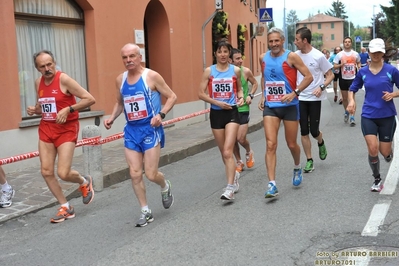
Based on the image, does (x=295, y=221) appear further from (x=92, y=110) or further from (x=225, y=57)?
(x=92, y=110)

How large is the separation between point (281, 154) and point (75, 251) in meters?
5.31

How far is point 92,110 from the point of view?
1070cm

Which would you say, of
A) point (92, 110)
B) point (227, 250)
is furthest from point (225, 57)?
point (92, 110)

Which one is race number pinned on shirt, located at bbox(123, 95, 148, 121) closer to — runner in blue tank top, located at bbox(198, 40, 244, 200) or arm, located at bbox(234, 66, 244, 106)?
runner in blue tank top, located at bbox(198, 40, 244, 200)

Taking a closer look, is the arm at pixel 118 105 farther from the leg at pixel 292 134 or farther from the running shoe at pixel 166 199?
the leg at pixel 292 134

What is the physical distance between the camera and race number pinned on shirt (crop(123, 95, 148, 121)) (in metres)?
5.59

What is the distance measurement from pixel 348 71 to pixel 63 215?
30.8 feet

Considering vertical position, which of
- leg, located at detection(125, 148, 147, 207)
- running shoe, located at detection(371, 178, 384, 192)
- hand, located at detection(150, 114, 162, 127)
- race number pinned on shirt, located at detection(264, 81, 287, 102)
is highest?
race number pinned on shirt, located at detection(264, 81, 287, 102)

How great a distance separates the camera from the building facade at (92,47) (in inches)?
339

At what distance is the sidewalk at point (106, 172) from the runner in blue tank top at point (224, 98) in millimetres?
2120

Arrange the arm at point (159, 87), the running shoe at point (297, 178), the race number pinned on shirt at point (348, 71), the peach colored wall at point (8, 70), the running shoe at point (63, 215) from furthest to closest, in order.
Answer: the race number pinned on shirt at point (348, 71)
the peach colored wall at point (8, 70)
the running shoe at point (297, 178)
the running shoe at point (63, 215)
the arm at point (159, 87)

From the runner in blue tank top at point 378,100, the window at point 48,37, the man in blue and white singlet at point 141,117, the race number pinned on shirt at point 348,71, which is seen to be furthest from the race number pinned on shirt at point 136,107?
the race number pinned on shirt at point 348,71

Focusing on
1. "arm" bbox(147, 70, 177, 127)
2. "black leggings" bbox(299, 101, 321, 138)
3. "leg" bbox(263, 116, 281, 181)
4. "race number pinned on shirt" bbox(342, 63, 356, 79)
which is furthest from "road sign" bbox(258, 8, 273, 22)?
"arm" bbox(147, 70, 177, 127)

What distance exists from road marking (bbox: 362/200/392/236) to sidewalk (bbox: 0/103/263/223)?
3761 mm
